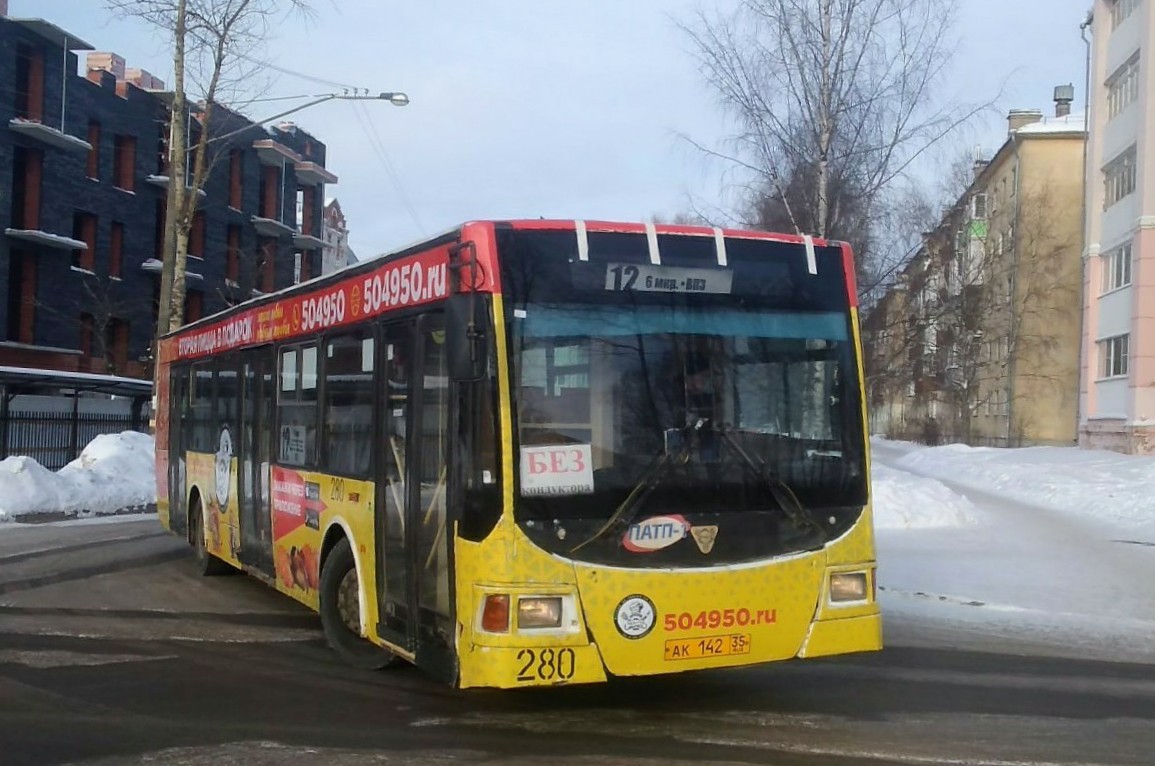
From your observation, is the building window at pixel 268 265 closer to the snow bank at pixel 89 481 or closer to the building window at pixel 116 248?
Answer: the building window at pixel 116 248

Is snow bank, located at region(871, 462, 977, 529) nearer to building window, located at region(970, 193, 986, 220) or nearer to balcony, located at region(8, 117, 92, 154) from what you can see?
balcony, located at region(8, 117, 92, 154)

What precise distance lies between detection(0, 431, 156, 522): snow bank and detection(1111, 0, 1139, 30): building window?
30.9 m

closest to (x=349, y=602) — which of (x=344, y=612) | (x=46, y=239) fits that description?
(x=344, y=612)

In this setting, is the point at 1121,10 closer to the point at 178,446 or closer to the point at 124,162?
the point at 178,446

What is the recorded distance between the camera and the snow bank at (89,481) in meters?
18.6

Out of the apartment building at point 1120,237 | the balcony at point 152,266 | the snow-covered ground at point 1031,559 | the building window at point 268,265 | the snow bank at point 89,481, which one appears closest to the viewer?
the snow-covered ground at point 1031,559

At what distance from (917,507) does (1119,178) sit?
23.4 meters

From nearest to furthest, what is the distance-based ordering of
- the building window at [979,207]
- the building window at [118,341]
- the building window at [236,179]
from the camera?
1. the building window at [118,341]
2. the building window at [979,207]
3. the building window at [236,179]

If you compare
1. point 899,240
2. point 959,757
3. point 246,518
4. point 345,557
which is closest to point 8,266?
point 899,240

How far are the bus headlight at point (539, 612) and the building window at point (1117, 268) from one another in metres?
32.9

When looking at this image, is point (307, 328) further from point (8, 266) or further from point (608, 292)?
point (8, 266)

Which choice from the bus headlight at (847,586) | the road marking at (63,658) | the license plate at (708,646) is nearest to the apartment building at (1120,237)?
the bus headlight at (847,586)

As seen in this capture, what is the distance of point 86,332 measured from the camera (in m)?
44.5

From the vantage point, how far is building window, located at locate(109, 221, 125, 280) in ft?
152
